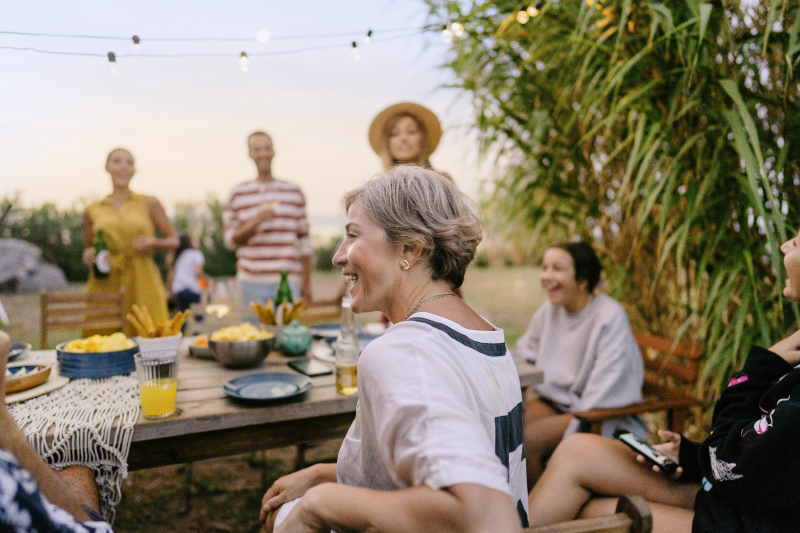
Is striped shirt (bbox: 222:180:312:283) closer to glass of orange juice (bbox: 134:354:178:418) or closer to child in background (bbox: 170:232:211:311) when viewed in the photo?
glass of orange juice (bbox: 134:354:178:418)

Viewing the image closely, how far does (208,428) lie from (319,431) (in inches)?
14.6

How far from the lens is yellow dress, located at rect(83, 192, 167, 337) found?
2.85 m

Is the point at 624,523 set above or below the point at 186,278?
above

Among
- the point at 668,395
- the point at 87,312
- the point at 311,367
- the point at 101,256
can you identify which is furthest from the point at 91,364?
the point at 668,395

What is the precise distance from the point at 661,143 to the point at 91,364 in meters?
2.59

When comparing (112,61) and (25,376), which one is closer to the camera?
(25,376)

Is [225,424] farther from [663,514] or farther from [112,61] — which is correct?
[112,61]

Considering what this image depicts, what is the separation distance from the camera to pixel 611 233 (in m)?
2.86

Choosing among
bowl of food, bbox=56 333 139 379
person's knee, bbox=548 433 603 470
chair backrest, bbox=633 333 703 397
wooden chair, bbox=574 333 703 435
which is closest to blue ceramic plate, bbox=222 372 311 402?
bowl of food, bbox=56 333 139 379

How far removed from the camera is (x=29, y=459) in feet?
2.46

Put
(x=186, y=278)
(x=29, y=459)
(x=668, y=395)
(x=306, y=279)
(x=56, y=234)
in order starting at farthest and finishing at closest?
1. (x=56, y=234)
2. (x=186, y=278)
3. (x=306, y=279)
4. (x=668, y=395)
5. (x=29, y=459)

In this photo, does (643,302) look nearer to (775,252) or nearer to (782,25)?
(775,252)

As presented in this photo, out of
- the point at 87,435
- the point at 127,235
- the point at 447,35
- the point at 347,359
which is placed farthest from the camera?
the point at 447,35

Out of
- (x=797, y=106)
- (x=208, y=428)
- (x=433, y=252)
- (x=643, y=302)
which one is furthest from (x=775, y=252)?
(x=208, y=428)
